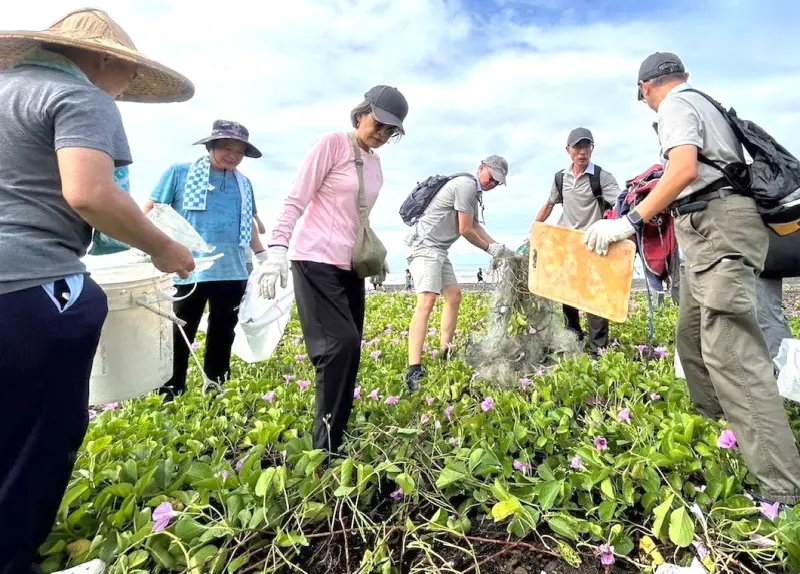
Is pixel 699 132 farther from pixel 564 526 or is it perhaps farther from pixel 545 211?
pixel 545 211

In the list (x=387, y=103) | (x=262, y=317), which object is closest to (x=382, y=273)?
(x=387, y=103)

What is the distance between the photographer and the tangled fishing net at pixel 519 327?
13.2 ft

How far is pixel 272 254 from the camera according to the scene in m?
2.42

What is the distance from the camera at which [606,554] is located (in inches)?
62.9

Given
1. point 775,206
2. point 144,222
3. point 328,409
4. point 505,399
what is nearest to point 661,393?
point 505,399

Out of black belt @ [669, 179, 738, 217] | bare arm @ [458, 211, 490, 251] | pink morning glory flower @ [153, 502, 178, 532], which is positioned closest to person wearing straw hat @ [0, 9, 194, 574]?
pink morning glory flower @ [153, 502, 178, 532]

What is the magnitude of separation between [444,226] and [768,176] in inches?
95.2

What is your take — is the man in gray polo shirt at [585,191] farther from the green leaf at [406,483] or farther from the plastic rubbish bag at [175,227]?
the plastic rubbish bag at [175,227]

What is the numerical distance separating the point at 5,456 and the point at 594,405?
8.77 feet

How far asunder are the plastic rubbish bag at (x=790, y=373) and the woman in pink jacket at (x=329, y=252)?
7.10 ft

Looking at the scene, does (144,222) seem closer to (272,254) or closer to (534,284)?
(272,254)

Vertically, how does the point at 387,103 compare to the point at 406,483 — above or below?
above

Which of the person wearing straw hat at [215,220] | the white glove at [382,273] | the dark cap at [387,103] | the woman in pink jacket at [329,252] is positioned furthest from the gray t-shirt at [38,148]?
the person wearing straw hat at [215,220]

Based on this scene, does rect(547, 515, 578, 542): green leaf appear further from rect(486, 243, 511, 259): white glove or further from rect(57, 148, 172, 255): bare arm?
rect(486, 243, 511, 259): white glove
